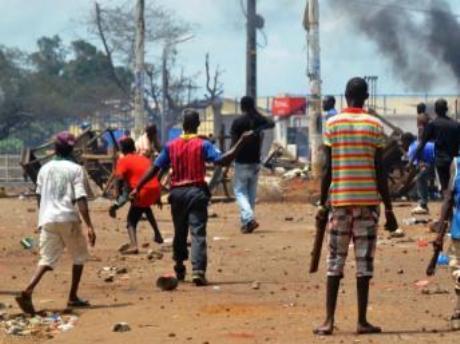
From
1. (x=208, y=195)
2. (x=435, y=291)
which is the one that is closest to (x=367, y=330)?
(x=435, y=291)

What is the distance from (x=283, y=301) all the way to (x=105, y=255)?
505 centimetres

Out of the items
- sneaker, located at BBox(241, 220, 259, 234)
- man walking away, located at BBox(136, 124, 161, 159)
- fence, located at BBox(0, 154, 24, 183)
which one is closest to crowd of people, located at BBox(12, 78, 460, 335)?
sneaker, located at BBox(241, 220, 259, 234)

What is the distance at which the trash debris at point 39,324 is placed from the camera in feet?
33.7

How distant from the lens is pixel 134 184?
1619 centimetres

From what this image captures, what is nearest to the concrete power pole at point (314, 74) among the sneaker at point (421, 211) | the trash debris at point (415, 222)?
the sneaker at point (421, 211)

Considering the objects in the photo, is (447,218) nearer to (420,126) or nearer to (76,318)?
(76,318)

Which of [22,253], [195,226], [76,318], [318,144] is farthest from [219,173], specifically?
[76,318]

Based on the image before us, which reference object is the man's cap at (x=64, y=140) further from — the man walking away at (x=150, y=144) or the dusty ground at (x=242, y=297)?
the man walking away at (x=150, y=144)

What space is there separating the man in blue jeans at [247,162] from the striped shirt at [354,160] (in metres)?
8.48

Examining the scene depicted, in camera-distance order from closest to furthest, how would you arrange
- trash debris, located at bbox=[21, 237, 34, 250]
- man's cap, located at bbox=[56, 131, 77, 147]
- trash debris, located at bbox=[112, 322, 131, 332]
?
trash debris, located at bbox=[112, 322, 131, 332] < man's cap, located at bbox=[56, 131, 77, 147] < trash debris, located at bbox=[21, 237, 34, 250]

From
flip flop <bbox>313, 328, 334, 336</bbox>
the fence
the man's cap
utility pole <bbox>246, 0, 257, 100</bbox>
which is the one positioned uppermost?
utility pole <bbox>246, 0, 257, 100</bbox>

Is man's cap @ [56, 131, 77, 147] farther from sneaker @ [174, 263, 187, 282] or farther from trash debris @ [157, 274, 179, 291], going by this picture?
sneaker @ [174, 263, 187, 282]

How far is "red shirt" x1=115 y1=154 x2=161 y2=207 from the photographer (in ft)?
52.7

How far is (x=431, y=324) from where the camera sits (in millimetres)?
9922
